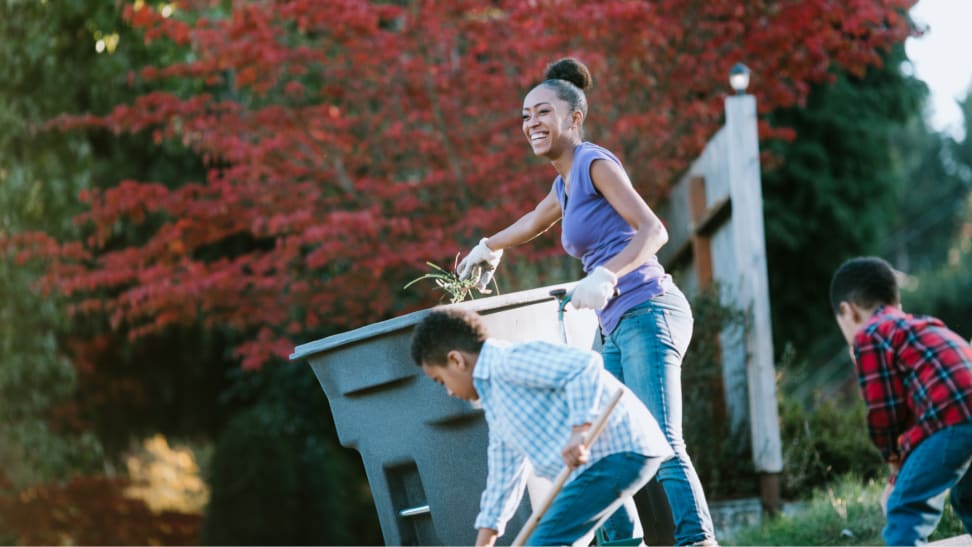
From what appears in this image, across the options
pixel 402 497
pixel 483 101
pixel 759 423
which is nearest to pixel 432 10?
pixel 483 101

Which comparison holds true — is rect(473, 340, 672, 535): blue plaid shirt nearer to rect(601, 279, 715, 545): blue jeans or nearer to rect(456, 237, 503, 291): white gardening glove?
rect(601, 279, 715, 545): blue jeans

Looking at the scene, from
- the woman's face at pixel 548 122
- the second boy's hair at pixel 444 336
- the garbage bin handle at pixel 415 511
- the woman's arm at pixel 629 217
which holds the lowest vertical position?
the garbage bin handle at pixel 415 511

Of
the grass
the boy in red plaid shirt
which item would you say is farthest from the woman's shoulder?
the grass

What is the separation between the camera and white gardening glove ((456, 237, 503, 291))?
3605 mm

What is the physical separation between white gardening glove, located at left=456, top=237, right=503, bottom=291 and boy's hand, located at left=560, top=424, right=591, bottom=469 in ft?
3.28

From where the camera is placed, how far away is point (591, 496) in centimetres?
271

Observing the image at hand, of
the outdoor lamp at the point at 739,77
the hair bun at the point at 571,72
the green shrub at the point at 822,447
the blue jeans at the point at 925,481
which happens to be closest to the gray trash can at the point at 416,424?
the hair bun at the point at 571,72

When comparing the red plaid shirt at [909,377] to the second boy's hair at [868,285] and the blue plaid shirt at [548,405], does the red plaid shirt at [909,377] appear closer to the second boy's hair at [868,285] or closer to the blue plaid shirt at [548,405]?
the second boy's hair at [868,285]

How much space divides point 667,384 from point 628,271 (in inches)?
12.9

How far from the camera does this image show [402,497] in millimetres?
3281

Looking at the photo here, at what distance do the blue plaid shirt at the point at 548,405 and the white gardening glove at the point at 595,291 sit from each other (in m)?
0.16

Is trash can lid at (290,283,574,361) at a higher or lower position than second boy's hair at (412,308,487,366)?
higher

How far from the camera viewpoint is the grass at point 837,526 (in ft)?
15.1

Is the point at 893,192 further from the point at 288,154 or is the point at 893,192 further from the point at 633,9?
the point at 288,154
